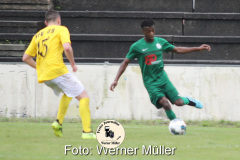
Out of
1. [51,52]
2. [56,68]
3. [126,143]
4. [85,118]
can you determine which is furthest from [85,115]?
[51,52]

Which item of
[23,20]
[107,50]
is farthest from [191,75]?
[23,20]

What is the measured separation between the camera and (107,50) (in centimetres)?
1683

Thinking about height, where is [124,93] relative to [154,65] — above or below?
below

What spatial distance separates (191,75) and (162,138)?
4.69 metres

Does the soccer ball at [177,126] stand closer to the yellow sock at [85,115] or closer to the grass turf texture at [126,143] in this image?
the grass turf texture at [126,143]

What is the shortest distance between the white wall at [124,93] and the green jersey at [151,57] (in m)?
3.82

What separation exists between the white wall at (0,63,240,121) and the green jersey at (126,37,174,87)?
3821mm

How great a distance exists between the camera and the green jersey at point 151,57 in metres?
10.1

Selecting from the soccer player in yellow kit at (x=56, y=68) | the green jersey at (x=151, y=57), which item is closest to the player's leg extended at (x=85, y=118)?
the soccer player in yellow kit at (x=56, y=68)

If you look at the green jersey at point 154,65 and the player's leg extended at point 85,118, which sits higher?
the green jersey at point 154,65

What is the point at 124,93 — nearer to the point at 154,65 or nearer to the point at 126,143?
the point at 154,65

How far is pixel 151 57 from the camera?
1010 centimetres

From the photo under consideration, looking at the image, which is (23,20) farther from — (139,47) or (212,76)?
(139,47)

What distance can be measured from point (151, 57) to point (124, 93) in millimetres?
4067
